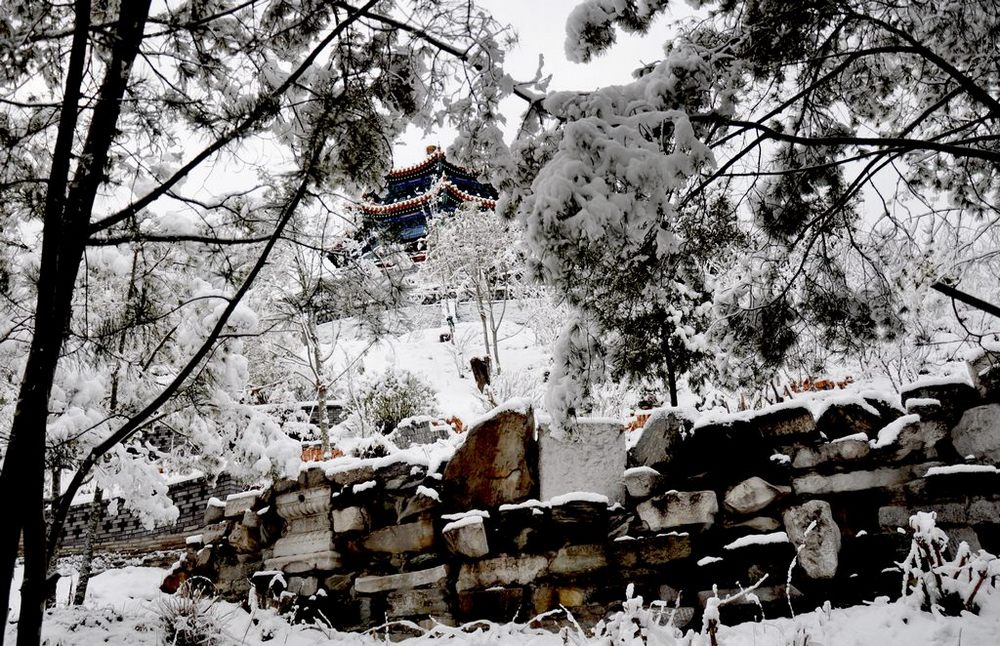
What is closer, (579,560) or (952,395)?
(952,395)

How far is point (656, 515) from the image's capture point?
3809mm

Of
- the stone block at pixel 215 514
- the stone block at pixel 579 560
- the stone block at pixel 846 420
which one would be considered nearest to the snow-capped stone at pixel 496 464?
the stone block at pixel 579 560

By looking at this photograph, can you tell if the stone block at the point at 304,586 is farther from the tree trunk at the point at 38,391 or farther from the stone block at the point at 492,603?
the tree trunk at the point at 38,391

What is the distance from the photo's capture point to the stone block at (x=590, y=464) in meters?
4.13

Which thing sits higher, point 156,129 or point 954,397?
point 156,129

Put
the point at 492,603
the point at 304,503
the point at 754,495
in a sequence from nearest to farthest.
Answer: the point at 754,495 → the point at 492,603 → the point at 304,503

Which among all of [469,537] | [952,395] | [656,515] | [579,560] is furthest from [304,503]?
[952,395]

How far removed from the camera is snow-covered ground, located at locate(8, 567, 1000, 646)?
264cm

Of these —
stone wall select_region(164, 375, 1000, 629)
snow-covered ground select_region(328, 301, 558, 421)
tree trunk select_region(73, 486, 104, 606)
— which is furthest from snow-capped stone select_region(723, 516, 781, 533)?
snow-covered ground select_region(328, 301, 558, 421)

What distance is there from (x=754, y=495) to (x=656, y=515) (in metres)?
0.64

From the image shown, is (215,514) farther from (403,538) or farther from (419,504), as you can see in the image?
(419,504)

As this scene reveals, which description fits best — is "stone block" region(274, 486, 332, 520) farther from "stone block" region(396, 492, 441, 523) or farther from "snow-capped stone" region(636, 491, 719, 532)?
"snow-capped stone" region(636, 491, 719, 532)

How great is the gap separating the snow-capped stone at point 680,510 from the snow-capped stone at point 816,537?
1.55 ft

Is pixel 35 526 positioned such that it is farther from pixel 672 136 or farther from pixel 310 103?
pixel 672 136
